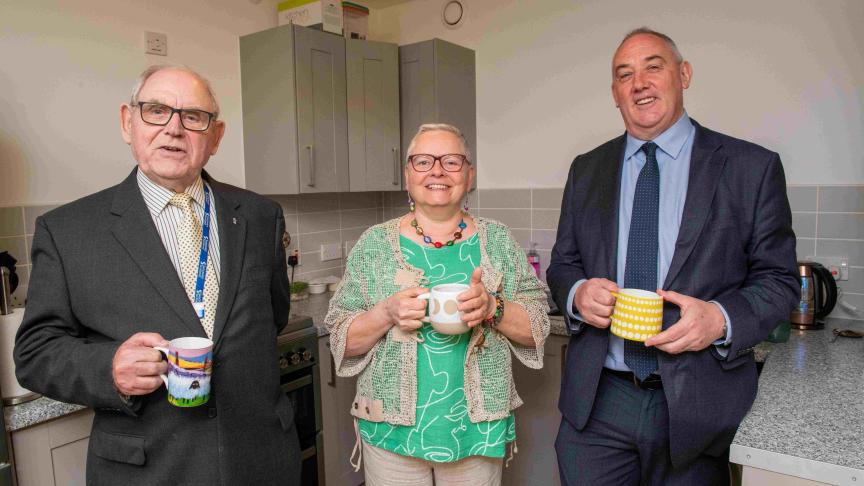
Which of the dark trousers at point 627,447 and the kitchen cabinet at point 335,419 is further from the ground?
the dark trousers at point 627,447

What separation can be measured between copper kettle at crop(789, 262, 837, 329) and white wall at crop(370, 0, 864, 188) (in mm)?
410

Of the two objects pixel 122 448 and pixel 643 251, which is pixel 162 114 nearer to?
pixel 122 448

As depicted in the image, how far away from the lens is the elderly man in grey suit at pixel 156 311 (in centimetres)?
116

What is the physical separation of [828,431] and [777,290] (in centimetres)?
32

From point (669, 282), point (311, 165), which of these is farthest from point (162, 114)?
point (311, 165)

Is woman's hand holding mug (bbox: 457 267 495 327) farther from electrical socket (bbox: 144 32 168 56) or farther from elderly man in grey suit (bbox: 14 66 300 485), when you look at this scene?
electrical socket (bbox: 144 32 168 56)

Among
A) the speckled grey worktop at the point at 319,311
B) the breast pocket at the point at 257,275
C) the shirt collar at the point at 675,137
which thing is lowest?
the speckled grey worktop at the point at 319,311

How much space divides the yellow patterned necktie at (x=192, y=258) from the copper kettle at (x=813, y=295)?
208cm

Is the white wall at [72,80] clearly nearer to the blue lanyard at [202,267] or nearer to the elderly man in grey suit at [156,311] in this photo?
the elderly man in grey suit at [156,311]

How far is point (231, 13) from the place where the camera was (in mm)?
2721

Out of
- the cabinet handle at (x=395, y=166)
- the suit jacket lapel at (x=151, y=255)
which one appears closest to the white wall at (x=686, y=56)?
the cabinet handle at (x=395, y=166)

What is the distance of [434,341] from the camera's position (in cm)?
150

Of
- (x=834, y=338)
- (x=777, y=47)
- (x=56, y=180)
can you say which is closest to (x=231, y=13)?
(x=56, y=180)

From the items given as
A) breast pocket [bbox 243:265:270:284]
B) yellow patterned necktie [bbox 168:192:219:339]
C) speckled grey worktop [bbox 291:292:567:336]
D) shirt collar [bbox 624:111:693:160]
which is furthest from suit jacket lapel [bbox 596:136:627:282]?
yellow patterned necktie [bbox 168:192:219:339]
